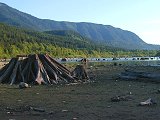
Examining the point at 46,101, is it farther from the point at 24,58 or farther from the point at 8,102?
the point at 24,58

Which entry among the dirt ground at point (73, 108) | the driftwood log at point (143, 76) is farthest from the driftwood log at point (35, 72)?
the dirt ground at point (73, 108)

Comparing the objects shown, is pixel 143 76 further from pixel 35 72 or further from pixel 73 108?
pixel 73 108

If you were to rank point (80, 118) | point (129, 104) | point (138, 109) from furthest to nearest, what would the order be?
point (129, 104) < point (138, 109) < point (80, 118)

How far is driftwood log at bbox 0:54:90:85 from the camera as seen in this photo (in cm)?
3203

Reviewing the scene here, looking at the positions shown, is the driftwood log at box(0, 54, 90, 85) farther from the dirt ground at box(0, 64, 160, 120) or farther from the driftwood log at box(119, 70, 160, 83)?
the dirt ground at box(0, 64, 160, 120)

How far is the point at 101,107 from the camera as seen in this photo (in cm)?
1767

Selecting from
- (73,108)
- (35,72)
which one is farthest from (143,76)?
(73,108)

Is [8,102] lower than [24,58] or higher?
lower

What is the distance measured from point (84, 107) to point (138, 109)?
2.47 meters

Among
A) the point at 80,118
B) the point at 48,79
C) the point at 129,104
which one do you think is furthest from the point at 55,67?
the point at 80,118

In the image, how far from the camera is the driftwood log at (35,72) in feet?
105

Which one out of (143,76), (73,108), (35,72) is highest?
(35,72)

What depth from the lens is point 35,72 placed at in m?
32.4

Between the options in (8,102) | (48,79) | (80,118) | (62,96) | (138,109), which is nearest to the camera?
(80,118)
